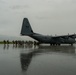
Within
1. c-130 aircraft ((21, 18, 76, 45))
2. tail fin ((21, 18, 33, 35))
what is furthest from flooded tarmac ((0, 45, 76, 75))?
c-130 aircraft ((21, 18, 76, 45))

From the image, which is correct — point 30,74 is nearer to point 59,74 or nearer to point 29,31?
point 59,74

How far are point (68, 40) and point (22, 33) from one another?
55.5ft

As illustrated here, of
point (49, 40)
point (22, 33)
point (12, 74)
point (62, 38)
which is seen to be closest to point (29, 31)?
point (22, 33)

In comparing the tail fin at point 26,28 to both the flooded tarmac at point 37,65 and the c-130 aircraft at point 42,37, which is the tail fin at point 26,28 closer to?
the c-130 aircraft at point 42,37

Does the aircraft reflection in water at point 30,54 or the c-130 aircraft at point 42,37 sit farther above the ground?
the c-130 aircraft at point 42,37

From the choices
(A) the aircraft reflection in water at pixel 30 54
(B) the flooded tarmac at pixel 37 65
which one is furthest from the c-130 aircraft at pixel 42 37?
(B) the flooded tarmac at pixel 37 65

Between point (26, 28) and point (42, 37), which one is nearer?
point (26, 28)

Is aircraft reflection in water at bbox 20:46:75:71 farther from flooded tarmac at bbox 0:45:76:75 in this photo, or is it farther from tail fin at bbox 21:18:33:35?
tail fin at bbox 21:18:33:35

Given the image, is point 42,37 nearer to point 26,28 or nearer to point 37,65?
point 26,28

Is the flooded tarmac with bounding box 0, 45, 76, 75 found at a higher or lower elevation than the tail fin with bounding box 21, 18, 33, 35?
lower

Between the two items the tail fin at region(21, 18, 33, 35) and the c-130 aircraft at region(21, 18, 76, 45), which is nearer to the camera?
the tail fin at region(21, 18, 33, 35)

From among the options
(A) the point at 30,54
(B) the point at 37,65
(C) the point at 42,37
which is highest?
(C) the point at 42,37

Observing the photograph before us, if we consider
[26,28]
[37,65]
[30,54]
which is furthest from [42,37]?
[37,65]

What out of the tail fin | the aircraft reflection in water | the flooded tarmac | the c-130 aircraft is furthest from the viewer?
the c-130 aircraft
